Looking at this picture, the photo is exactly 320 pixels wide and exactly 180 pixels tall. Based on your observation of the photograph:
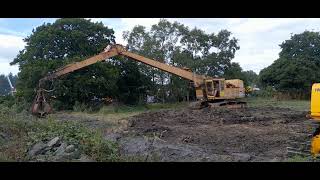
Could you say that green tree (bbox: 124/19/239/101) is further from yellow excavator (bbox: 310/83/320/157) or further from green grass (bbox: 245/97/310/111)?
yellow excavator (bbox: 310/83/320/157)

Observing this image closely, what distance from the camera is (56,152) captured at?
301 inches

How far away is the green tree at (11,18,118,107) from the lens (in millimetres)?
30625

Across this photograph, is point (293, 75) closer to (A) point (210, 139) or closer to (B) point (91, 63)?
(B) point (91, 63)

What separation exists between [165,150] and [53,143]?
10.4 feet

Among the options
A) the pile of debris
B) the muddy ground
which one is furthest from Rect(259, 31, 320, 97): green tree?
the pile of debris

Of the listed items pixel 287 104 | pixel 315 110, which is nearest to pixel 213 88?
pixel 287 104

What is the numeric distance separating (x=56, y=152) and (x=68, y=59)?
25.7 m

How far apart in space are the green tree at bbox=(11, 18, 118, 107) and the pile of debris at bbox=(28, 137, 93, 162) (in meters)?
20.5

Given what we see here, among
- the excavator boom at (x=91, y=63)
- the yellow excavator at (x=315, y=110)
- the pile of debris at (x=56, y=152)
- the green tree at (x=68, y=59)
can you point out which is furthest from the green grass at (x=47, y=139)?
the green tree at (x=68, y=59)

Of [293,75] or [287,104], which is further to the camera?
Answer: [293,75]

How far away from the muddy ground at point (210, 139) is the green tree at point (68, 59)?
12.3 m

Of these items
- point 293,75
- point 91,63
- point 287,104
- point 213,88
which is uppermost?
point 293,75

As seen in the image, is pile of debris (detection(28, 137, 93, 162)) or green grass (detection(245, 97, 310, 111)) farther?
green grass (detection(245, 97, 310, 111))
